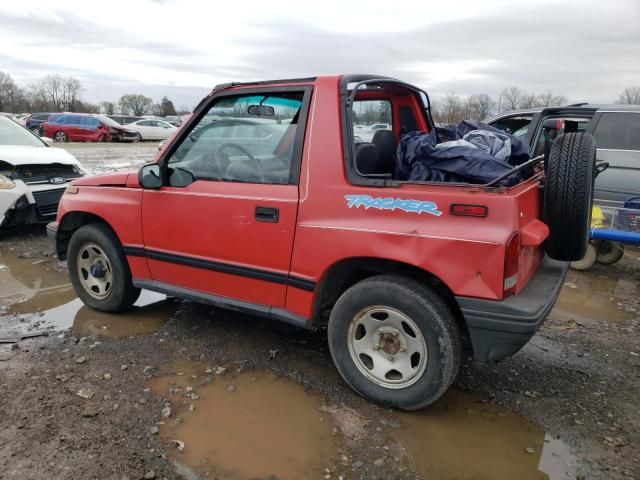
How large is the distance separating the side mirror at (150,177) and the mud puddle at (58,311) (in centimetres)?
121

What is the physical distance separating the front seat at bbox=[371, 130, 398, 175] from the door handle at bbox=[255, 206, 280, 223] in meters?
0.77

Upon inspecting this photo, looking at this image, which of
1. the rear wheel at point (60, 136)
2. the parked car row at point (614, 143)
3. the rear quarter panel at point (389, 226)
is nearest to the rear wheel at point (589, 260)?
the parked car row at point (614, 143)

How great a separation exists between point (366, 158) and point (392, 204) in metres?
0.54

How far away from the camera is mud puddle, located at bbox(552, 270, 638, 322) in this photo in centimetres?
464

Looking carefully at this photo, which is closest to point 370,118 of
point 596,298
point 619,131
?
point 596,298

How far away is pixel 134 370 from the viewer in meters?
3.36

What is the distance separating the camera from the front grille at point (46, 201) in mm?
6602

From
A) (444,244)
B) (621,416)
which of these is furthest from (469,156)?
(621,416)

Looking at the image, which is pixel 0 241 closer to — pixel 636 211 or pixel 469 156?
pixel 469 156

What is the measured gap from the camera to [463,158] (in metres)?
2.88

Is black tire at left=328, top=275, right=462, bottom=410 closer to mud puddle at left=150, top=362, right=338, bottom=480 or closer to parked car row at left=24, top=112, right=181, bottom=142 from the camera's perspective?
mud puddle at left=150, top=362, right=338, bottom=480

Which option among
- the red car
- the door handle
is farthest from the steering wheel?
the red car

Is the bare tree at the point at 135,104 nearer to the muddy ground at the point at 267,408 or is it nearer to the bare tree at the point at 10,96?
the bare tree at the point at 10,96

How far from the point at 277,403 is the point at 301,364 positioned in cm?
51
